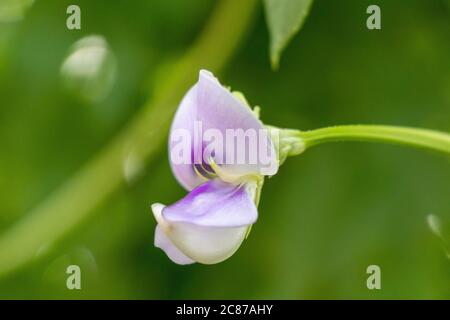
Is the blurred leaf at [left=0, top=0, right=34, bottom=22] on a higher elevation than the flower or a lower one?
higher

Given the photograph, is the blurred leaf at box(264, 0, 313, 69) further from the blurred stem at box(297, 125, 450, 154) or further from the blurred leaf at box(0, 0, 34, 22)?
the blurred leaf at box(0, 0, 34, 22)

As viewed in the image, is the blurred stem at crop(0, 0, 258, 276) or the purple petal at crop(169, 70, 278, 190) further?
the blurred stem at crop(0, 0, 258, 276)

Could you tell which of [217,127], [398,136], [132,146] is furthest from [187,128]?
[132,146]

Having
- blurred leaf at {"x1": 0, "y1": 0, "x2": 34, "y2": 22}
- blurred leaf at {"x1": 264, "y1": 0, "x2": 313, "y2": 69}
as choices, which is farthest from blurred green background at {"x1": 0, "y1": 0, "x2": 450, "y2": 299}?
blurred leaf at {"x1": 264, "y1": 0, "x2": 313, "y2": 69}

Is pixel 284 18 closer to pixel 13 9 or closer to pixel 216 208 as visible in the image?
pixel 216 208
